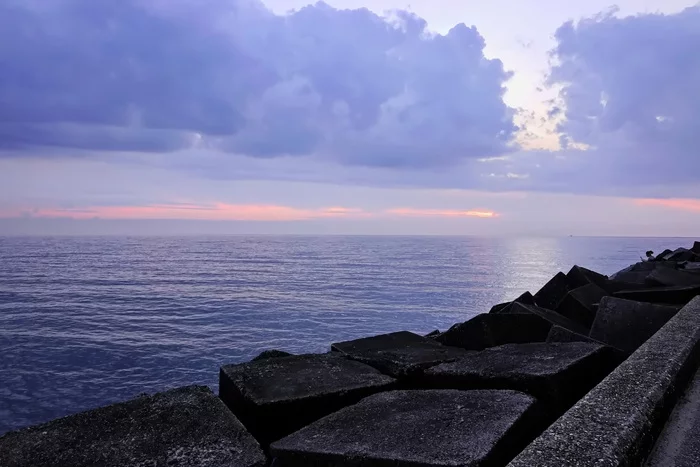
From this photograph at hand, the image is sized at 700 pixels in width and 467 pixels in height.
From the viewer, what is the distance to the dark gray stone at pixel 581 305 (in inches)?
239

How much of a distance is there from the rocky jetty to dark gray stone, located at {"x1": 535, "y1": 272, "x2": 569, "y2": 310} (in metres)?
4.18

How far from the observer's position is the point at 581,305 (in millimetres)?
6195

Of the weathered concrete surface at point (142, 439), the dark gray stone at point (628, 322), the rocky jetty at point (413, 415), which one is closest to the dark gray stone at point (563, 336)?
the rocky jetty at point (413, 415)

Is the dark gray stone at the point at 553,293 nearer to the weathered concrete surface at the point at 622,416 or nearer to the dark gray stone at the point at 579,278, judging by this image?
the dark gray stone at the point at 579,278

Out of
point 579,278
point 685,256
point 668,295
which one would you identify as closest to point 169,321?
point 579,278

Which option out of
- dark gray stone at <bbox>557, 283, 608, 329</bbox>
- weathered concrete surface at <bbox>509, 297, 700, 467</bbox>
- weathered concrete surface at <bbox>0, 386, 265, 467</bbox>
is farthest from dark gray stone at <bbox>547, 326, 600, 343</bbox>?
weathered concrete surface at <bbox>0, 386, 265, 467</bbox>

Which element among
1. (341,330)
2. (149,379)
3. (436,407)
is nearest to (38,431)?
(436,407)

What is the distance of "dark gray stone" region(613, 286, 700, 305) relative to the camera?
548 centimetres

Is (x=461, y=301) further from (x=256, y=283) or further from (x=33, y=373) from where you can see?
(x=33, y=373)

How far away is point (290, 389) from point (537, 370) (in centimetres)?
→ 153

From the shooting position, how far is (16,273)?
99.1ft

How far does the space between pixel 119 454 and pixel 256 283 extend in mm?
24489

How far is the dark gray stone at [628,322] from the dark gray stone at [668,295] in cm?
136

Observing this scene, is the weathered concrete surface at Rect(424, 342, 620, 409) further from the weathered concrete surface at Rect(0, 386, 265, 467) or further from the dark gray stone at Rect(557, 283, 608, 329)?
the dark gray stone at Rect(557, 283, 608, 329)
